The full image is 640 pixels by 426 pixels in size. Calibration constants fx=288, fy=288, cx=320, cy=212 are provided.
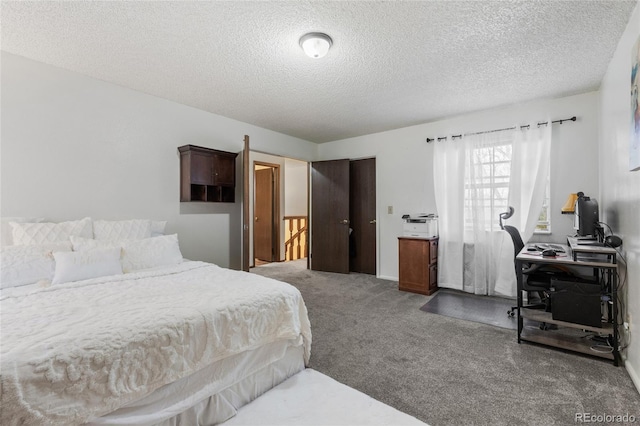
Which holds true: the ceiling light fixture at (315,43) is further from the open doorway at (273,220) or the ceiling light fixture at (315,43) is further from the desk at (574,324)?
the open doorway at (273,220)

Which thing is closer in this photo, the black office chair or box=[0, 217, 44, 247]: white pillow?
box=[0, 217, 44, 247]: white pillow

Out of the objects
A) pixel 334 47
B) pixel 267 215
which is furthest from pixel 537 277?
pixel 267 215

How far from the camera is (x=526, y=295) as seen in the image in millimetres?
3488

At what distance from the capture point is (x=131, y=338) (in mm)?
1296

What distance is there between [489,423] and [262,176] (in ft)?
19.3

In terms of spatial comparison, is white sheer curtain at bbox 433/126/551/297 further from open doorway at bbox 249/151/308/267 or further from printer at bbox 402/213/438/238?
open doorway at bbox 249/151/308/267

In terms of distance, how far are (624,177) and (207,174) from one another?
399 cm

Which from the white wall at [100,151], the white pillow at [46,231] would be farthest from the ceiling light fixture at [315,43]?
the white pillow at [46,231]

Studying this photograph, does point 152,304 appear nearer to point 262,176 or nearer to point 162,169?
point 162,169

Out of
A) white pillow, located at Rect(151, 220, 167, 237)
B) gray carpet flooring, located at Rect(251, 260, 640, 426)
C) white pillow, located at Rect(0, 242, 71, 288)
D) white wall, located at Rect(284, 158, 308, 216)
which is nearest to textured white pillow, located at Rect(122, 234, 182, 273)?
white pillow, located at Rect(151, 220, 167, 237)

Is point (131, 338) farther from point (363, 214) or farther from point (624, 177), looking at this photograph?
point (363, 214)

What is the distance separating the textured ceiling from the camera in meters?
1.91

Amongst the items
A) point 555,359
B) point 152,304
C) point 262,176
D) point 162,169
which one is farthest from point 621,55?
point 262,176

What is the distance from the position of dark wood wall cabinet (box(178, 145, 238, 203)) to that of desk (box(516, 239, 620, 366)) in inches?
134
